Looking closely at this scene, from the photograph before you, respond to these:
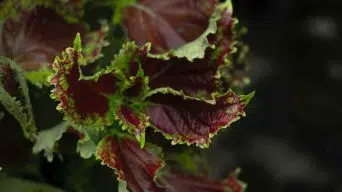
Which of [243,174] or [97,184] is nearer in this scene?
[97,184]

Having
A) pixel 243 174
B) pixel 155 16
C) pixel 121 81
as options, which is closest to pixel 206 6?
pixel 155 16

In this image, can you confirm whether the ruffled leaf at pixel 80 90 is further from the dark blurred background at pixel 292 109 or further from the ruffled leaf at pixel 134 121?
the dark blurred background at pixel 292 109

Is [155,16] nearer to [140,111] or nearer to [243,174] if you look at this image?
[140,111]

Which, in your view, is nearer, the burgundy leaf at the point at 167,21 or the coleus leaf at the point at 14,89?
the coleus leaf at the point at 14,89

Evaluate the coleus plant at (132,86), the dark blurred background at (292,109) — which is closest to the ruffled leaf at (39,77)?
the coleus plant at (132,86)

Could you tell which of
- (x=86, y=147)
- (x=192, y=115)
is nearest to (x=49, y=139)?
(x=86, y=147)

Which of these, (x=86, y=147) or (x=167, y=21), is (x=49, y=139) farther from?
(x=167, y=21)
